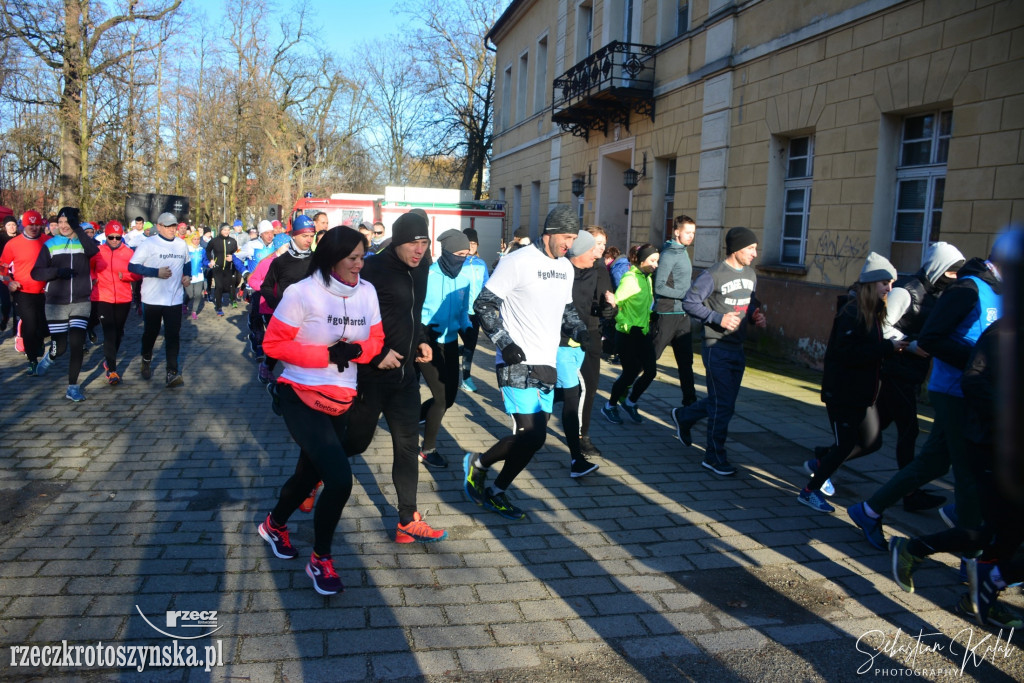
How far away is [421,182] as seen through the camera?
4934cm

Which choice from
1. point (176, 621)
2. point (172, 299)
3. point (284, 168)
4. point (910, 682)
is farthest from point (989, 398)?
point (284, 168)

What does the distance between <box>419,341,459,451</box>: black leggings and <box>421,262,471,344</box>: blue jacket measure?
0.10m

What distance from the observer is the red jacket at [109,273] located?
830cm

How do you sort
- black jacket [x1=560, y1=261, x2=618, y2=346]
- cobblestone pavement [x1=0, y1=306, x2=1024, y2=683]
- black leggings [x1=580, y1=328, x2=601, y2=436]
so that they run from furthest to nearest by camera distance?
black leggings [x1=580, y1=328, x2=601, y2=436], black jacket [x1=560, y1=261, x2=618, y2=346], cobblestone pavement [x1=0, y1=306, x2=1024, y2=683]

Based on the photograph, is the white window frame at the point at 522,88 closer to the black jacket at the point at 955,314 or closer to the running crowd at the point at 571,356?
the running crowd at the point at 571,356

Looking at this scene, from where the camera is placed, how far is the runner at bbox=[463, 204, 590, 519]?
15.3 ft

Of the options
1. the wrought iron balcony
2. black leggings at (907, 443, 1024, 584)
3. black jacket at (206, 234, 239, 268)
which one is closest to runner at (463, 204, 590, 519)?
black leggings at (907, 443, 1024, 584)

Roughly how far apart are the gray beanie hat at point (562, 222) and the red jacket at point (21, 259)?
6266 mm

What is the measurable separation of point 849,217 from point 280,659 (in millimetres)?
10056

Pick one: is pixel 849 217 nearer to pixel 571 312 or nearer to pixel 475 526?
pixel 571 312

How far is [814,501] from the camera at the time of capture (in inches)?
200

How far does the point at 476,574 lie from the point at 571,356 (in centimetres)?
224

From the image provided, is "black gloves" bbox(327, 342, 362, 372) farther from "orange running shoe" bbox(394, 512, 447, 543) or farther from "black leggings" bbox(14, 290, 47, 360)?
"black leggings" bbox(14, 290, 47, 360)

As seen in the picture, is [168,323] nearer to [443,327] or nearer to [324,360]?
[443,327]
